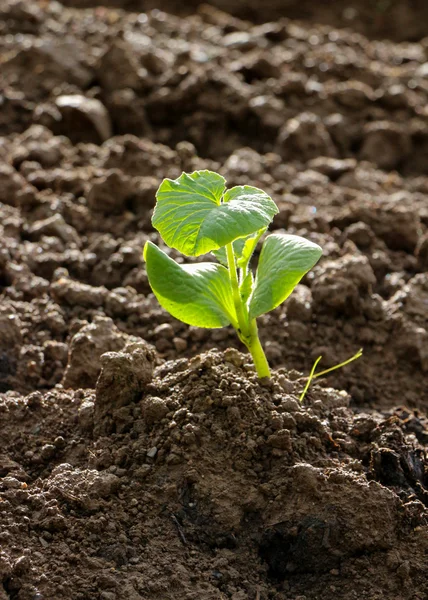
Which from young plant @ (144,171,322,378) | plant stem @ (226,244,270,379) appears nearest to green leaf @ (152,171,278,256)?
young plant @ (144,171,322,378)

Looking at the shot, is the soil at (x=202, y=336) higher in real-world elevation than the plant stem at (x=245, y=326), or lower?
lower

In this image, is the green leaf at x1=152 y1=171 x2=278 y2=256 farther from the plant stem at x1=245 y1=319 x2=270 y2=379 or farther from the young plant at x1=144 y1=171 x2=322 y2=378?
the plant stem at x1=245 y1=319 x2=270 y2=379

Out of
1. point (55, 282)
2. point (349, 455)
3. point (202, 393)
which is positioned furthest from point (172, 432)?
point (55, 282)

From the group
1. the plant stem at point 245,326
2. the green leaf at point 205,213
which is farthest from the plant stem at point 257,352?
the green leaf at point 205,213

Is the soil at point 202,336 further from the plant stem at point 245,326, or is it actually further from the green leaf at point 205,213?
the green leaf at point 205,213

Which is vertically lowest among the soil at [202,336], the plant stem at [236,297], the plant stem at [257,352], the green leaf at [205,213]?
the soil at [202,336]

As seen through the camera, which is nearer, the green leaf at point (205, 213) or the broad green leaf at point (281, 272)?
the green leaf at point (205, 213)

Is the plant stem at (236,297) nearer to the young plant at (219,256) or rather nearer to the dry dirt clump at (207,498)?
the young plant at (219,256)
